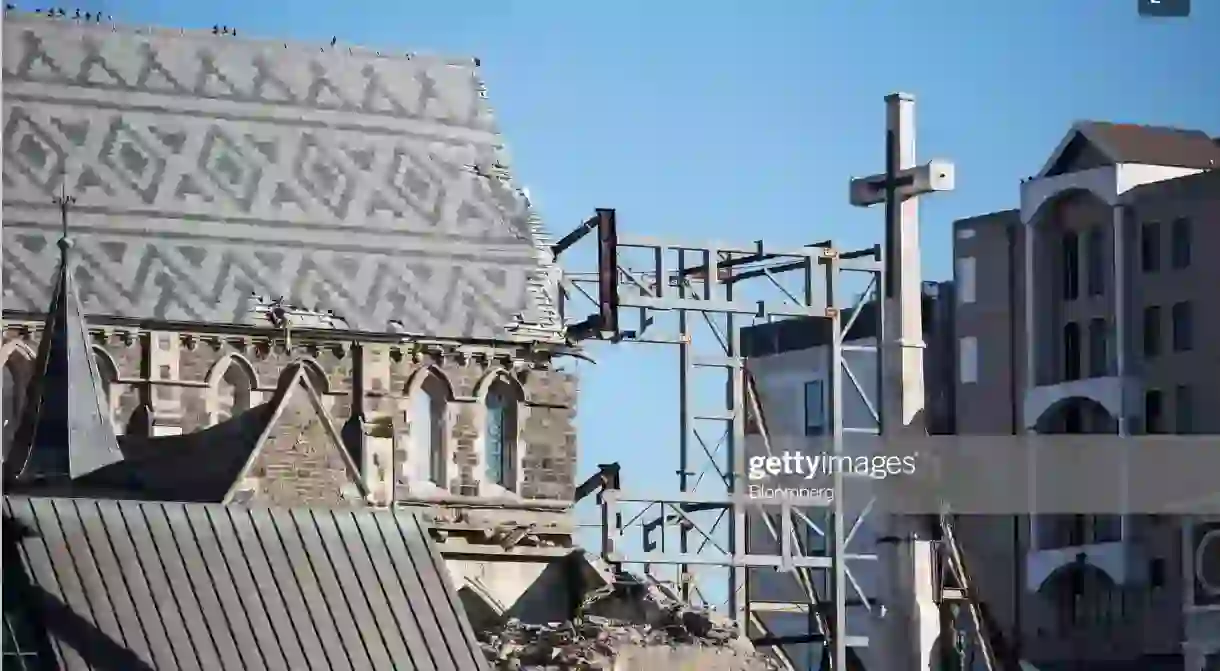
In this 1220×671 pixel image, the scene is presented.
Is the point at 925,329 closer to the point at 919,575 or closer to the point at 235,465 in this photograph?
the point at 919,575

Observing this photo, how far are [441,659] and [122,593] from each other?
286 centimetres

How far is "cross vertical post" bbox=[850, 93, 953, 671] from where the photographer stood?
33.8 metres

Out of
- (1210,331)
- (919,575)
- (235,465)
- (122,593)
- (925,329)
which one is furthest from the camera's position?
(925,329)

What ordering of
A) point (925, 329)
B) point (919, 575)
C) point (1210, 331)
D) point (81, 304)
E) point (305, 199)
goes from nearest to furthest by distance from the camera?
point (919, 575), point (81, 304), point (305, 199), point (1210, 331), point (925, 329)

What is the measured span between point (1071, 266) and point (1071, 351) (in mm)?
1239

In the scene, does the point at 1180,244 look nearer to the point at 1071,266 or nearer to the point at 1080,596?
the point at 1071,266

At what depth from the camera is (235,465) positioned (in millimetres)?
31250

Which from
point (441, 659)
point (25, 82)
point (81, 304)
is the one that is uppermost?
point (25, 82)

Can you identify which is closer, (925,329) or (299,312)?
(299,312)

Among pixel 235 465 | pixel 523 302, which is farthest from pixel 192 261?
pixel 235 465

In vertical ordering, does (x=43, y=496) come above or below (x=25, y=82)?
below

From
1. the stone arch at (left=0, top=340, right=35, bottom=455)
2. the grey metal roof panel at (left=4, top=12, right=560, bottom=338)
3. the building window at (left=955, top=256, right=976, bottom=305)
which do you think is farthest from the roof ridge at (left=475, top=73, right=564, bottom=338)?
the building window at (left=955, top=256, right=976, bottom=305)

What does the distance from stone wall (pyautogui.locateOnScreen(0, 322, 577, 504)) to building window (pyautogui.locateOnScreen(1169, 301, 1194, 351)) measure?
10457 mm

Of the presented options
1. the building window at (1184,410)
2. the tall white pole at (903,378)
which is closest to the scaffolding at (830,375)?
the tall white pole at (903,378)
